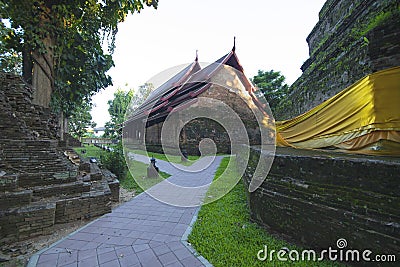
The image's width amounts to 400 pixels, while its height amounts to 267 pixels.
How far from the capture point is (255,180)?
3271 millimetres

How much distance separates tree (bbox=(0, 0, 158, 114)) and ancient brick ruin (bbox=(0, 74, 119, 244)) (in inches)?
124

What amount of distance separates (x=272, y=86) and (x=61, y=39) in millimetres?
18869

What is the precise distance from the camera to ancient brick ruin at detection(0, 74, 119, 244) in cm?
279

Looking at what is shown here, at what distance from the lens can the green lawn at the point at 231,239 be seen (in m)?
2.23

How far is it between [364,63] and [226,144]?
916 cm

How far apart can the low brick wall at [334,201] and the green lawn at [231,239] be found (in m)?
0.29

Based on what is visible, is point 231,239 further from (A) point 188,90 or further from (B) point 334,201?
(A) point 188,90

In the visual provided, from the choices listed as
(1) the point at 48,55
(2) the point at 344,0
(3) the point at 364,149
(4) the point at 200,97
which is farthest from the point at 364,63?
(1) the point at 48,55

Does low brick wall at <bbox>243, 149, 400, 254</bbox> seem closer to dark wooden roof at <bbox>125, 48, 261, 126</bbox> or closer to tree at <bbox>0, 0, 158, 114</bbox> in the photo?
tree at <bbox>0, 0, 158, 114</bbox>

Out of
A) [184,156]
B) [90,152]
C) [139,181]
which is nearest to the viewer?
[139,181]

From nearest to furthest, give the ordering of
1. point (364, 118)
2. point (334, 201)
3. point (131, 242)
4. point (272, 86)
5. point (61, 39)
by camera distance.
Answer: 1. point (334, 201)
2. point (131, 242)
3. point (364, 118)
4. point (61, 39)
5. point (272, 86)

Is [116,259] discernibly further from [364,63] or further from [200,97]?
[200,97]

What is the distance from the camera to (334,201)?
2.18 metres

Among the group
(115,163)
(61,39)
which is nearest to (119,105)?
(61,39)
